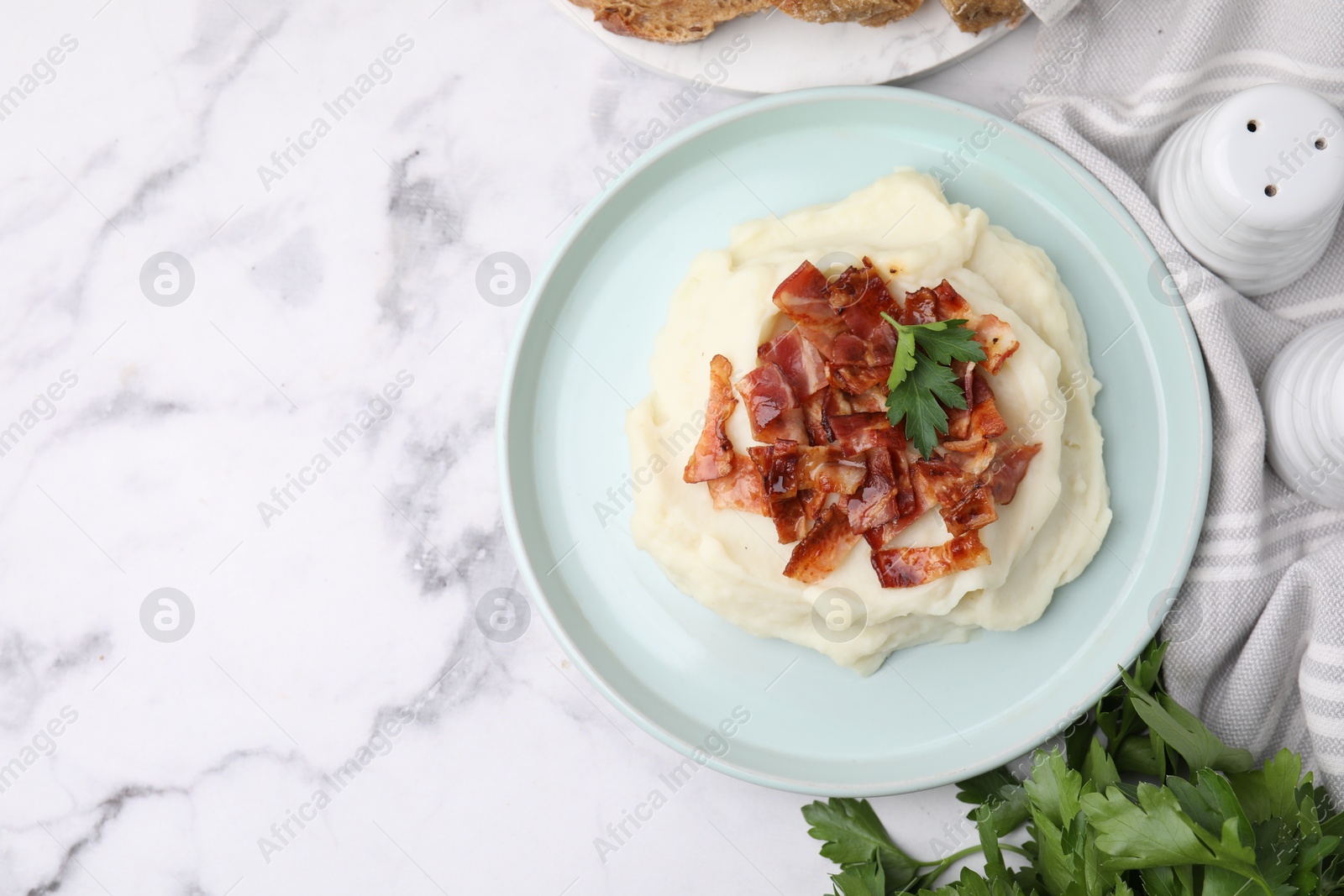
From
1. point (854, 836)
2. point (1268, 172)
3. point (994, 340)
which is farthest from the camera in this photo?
point (854, 836)

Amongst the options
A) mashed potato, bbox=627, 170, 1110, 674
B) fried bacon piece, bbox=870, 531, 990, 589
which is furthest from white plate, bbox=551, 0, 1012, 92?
fried bacon piece, bbox=870, 531, 990, 589

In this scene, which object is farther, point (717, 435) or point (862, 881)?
point (862, 881)

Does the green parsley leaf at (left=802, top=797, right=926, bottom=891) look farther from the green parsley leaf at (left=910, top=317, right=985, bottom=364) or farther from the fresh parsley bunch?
the green parsley leaf at (left=910, top=317, right=985, bottom=364)

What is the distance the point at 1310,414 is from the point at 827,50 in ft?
5.77

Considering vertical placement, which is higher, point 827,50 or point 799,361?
point 827,50

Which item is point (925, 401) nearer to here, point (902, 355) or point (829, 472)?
point (902, 355)

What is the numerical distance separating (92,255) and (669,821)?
9.12 ft

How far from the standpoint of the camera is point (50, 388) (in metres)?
3.10

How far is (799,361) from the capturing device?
248 centimetres

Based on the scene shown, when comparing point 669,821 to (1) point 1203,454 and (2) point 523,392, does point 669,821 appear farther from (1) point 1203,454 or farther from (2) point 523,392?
(1) point 1203,454

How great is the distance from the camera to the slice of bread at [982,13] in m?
2.63

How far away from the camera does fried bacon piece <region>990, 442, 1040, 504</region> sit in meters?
2.43

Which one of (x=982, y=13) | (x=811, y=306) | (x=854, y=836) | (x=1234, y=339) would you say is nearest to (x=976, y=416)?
(x=811, y=306)

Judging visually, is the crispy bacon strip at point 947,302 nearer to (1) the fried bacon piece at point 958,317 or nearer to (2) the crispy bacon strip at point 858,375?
(1) the fried bacon piece at point 958,317
